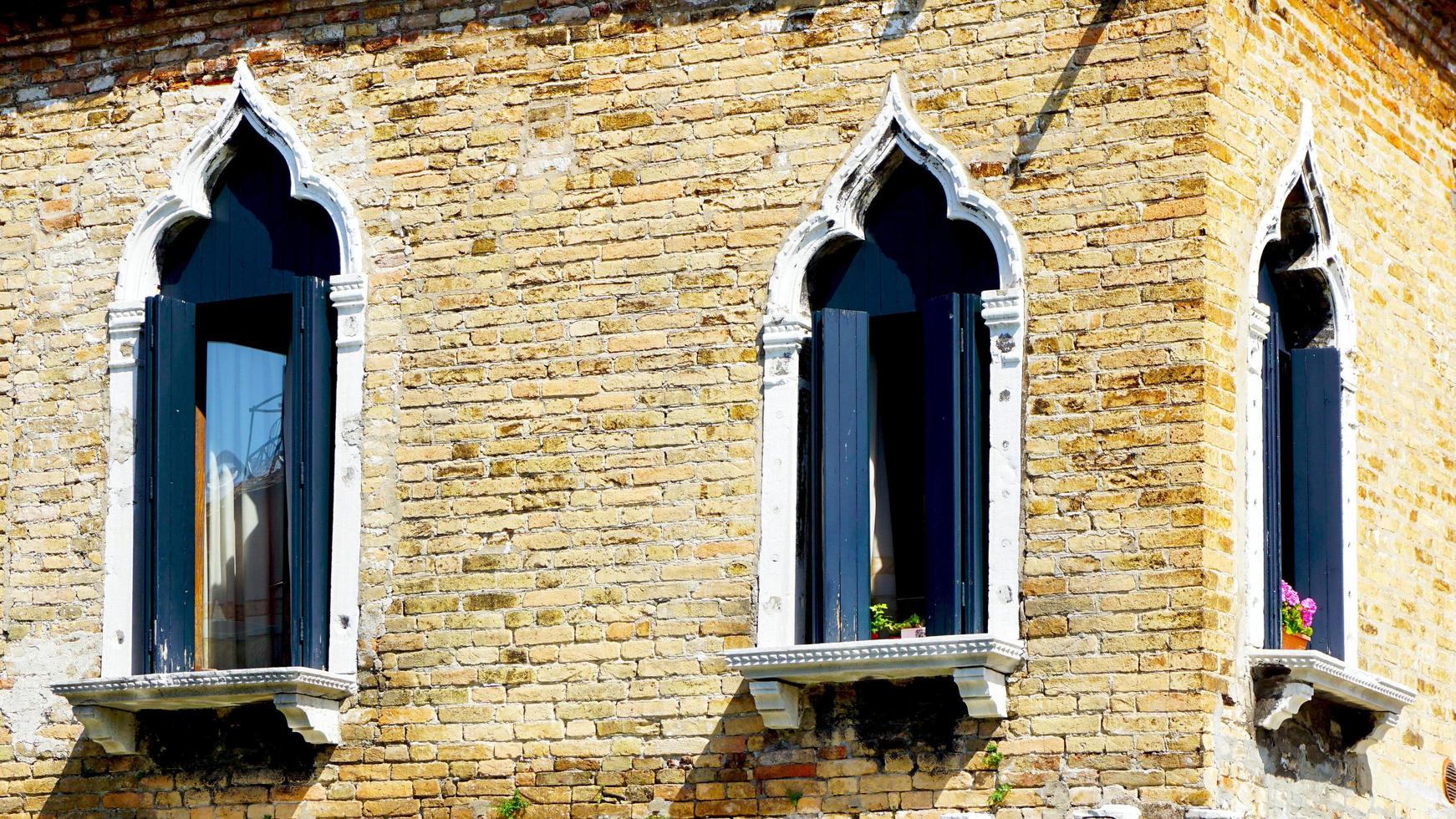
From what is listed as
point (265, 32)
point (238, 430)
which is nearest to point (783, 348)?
point (238, 430)

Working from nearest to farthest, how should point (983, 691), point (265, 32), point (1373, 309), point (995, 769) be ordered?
point (983, 691)
point (995, 769)
point (1373, 309)
point (265, 32)

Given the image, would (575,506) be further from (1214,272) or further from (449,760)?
(1214,272)

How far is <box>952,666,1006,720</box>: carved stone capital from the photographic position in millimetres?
11141

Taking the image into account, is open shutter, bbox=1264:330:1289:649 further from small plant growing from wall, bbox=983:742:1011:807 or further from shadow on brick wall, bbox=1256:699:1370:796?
small plant growing from wall, bbox=983:742:1011:807

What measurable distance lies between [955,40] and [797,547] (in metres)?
2.43

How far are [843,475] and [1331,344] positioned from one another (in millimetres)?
2576

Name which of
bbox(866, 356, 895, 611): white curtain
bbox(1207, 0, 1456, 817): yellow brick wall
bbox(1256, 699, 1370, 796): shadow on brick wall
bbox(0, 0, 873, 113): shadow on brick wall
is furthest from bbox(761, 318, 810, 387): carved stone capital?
bbox(1256, 699, 1370, 796): shadow on brick wall

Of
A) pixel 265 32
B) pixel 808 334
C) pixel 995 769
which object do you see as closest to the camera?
pixel 995 769

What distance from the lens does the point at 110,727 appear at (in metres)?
12.7

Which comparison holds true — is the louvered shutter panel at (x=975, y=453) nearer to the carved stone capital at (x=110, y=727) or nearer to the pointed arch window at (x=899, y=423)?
the pointed arch window at (x=899, y=423)

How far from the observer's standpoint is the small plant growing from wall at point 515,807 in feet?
39.7

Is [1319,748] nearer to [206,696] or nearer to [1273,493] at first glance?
[1273,493]

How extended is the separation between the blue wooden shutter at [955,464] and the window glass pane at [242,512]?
3.32 meters

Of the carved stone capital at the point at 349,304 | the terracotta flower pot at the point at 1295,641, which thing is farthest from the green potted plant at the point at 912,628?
the carved stone capital at the point at 349,304
